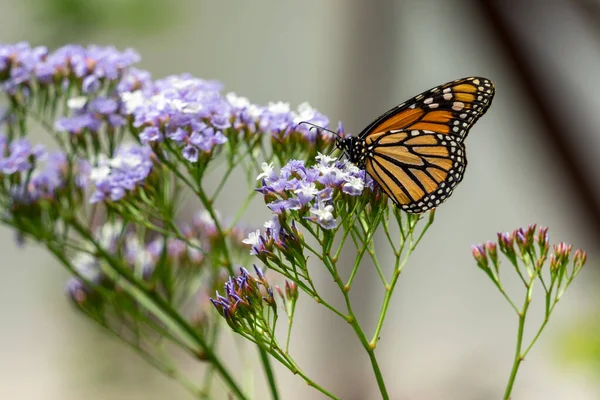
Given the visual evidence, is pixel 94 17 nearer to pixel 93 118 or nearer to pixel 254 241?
pixel 93 118

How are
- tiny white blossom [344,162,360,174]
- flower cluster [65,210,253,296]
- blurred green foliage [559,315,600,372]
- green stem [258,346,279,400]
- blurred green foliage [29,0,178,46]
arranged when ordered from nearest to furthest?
tiny white blossom [344,162,360,174] < green stem [258,346,279,400] < flower cluster [65,210,253,296] < blurred green foliage [559,315,600,372] < blurred green foliage [29,0,178,46]

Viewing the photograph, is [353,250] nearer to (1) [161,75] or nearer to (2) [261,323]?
(2) [261,323]

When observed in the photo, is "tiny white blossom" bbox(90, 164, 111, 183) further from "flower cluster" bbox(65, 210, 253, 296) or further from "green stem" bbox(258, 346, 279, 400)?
"green stem" bbox(258, 346, 279, 400)

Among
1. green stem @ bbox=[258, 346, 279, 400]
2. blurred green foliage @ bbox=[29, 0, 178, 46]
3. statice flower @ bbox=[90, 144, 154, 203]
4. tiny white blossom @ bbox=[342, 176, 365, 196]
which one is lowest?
green stem @ bbox=[258, 346, 279, 400]

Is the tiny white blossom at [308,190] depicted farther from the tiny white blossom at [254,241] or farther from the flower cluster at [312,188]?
the tiny white blossom at [254,241]

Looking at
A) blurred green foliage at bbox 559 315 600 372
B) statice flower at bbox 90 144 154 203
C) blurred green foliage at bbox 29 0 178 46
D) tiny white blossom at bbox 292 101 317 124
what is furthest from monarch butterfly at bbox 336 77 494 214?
blurred green foliage at bbox 29 0 178 46

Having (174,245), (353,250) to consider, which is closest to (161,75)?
(353,250)
